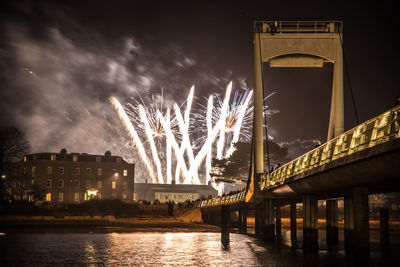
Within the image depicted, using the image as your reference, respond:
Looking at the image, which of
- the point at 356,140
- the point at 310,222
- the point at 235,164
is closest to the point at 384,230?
the point at 310,222

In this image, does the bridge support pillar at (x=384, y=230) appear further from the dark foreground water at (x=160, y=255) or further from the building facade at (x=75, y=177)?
the building facade at (x=75, y=177)

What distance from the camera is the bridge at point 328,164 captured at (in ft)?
63.5

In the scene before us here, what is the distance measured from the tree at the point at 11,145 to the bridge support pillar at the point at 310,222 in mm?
48900

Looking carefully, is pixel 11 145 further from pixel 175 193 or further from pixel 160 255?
pixel 175 193

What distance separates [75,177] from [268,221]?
3207 inches

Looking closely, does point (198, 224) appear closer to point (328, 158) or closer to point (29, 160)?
point (328, 158)

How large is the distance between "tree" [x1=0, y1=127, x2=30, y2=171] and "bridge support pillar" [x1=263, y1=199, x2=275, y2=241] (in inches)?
1611

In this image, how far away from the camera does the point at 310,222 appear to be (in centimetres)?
3528

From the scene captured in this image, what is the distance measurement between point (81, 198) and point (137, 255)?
90.1 metres

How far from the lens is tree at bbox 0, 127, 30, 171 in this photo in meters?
71.4

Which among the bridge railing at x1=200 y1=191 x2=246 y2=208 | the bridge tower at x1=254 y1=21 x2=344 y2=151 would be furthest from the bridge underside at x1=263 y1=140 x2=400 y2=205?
the bridge railing at x1=200 y1=191 x2=246 y2=208

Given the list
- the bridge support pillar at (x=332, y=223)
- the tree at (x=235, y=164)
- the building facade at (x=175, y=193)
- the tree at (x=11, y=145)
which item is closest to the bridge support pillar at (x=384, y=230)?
the bridge support pillar at (x=332, y=223)

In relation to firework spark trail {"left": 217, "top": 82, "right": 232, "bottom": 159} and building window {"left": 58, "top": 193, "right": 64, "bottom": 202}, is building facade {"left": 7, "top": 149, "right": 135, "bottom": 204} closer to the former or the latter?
building window {"left": 58, "top": 193, "right": 64, "bottom": 202}

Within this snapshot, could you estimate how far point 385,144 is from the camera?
58.6 ft
